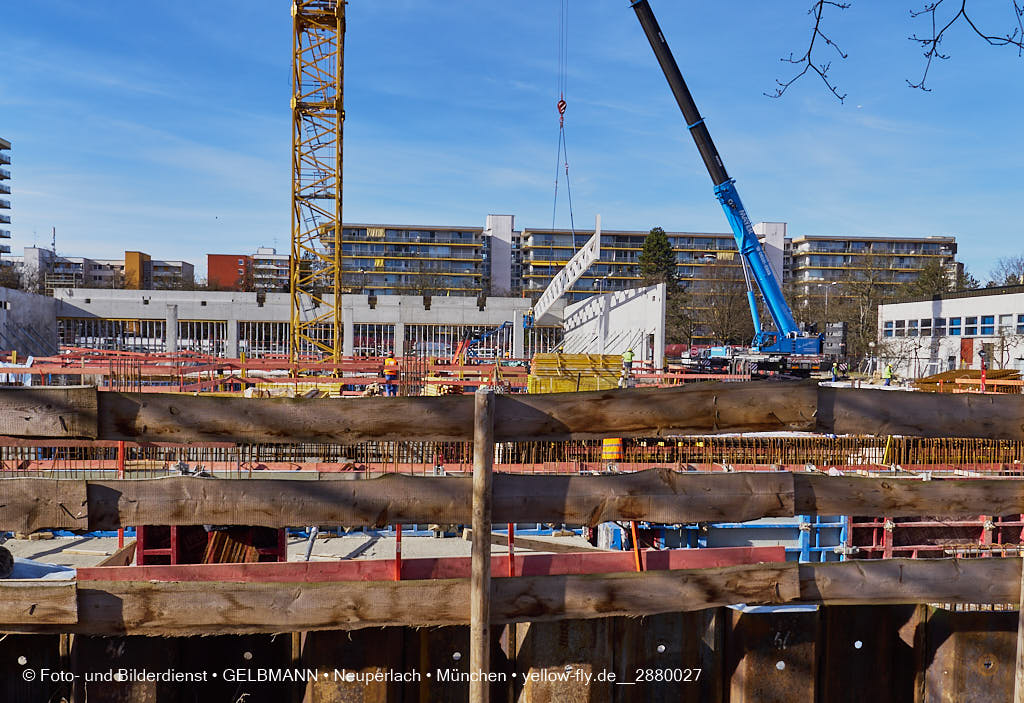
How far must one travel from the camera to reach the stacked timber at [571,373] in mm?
18375

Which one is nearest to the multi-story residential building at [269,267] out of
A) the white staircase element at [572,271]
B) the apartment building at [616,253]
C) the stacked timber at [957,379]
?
the apartment building at [616,253]

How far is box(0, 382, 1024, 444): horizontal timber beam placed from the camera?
7.59 ft

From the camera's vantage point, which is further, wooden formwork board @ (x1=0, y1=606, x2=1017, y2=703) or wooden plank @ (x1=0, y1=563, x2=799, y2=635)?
wooden formwork board @ (x1=0, y1=606, x2=1017, y2=703)

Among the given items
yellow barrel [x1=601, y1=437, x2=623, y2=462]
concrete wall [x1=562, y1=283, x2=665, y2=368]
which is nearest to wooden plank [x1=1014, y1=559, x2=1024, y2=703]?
yellow barrel [x1=601, y1=437, x2=623, y2=462]

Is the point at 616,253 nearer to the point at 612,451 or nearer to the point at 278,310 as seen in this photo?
the point at 278,310

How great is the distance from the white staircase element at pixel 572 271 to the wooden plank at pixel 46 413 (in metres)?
30.9

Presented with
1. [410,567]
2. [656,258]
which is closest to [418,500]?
[410,567]

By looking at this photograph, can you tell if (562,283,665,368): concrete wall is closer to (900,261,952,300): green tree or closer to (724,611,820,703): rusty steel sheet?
(724,611,820,703): rusty steel sheet

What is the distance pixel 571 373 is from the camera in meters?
18.8

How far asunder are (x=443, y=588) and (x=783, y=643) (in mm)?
1467

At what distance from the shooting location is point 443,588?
8.14 feet

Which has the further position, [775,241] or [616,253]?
[775,241]

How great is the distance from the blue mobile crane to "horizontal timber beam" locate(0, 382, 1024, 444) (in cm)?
2534

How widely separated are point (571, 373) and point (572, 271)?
59.7 ft
